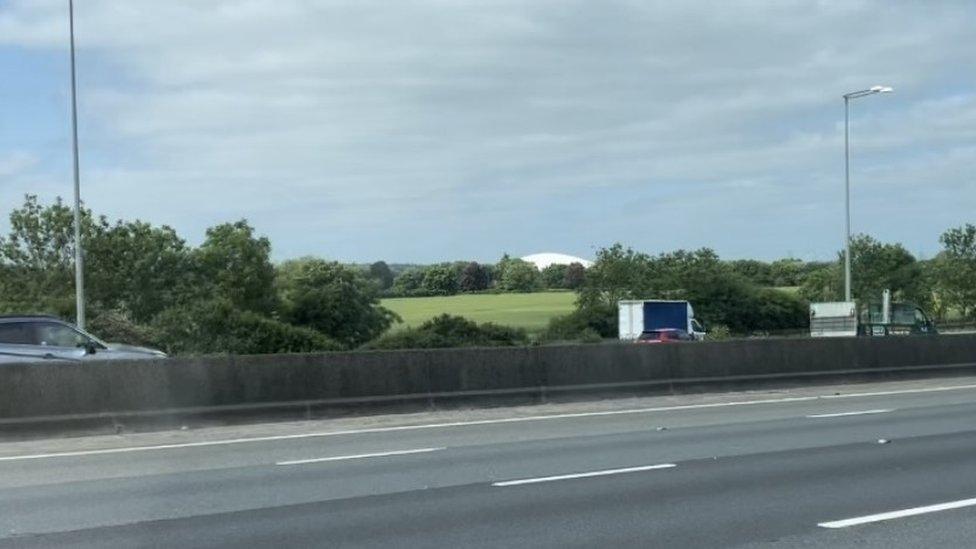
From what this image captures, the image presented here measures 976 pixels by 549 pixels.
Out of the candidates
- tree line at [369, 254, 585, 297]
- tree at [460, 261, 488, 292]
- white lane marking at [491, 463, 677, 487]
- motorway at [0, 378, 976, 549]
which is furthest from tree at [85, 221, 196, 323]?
tree at [460, 261, 488, 292]

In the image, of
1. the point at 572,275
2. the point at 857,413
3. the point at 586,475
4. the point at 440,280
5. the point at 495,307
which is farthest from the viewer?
the point at 440,280

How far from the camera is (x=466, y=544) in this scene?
8.66 m

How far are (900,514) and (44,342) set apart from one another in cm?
1564

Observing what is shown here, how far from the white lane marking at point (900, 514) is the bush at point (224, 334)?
3400 centimetres

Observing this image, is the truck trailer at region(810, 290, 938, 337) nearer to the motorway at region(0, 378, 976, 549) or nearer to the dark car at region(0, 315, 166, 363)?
the motorway at region(0, 378, 976, 549)

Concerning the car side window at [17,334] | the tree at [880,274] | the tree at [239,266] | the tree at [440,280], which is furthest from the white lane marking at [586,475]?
the tree at [440,280]

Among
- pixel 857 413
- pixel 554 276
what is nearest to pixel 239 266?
pixel 857 413

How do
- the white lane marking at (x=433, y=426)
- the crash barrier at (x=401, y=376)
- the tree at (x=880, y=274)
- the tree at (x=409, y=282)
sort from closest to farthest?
the white lane marking at (x=433, y=426) → the crash barrier at (x=401, y=376) → the tree at (x=880, y=274) → the tree at (x=409, y=282)

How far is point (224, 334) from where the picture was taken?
42781 millimetres

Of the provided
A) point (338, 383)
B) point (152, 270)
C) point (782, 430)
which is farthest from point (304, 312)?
point (782, 430)

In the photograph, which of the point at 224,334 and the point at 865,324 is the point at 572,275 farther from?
the point at 224,334

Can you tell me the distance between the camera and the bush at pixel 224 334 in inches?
1661

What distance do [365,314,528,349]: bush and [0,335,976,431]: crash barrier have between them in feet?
58.9

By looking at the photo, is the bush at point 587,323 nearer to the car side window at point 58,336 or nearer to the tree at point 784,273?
the car side window at point 58,336
